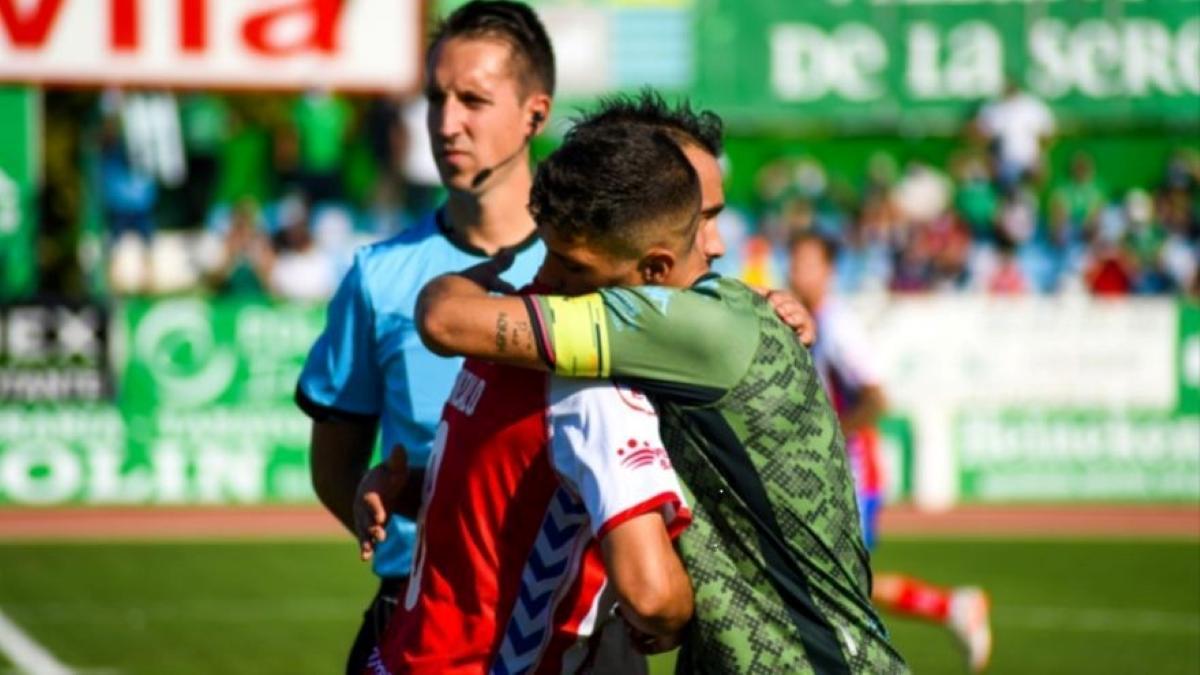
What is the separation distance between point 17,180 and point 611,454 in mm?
17029

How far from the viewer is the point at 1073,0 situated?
2477 cm

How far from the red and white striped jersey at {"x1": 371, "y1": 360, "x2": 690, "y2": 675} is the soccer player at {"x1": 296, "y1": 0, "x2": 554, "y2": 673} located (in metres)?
1.32

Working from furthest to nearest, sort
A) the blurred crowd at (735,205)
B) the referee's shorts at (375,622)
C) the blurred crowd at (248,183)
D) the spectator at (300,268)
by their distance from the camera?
the blurred crowd at (735,205), the blurred crowd at (248,183), the spectator at (300,268), the referee's shorts at (375,622)

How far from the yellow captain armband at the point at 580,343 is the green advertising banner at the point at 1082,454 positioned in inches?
670

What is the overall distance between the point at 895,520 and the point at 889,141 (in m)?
7.21

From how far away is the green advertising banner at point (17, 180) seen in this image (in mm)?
19781

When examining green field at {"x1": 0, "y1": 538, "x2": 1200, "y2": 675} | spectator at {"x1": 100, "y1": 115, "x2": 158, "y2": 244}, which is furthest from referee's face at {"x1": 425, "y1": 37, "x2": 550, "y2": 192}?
spectator at {"x1": 100, "y1": 115, "x2": 158, "y2": 244}

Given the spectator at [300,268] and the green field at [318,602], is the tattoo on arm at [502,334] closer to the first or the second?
the green field at [318,602]

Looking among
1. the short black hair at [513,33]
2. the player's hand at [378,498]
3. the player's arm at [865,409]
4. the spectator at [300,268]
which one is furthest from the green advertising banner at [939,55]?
the player's hand at [378,498]

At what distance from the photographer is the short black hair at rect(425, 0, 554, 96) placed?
549cm

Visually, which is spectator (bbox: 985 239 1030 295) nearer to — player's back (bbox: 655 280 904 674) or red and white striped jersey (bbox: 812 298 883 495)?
red and white striped jersey (bbox: 812 298 883 495)

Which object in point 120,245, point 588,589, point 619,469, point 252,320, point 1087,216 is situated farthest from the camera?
point 1087,216

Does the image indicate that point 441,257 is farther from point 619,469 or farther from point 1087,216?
point 1087,216

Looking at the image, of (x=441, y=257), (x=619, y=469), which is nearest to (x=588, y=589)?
(x=619, y=469)
